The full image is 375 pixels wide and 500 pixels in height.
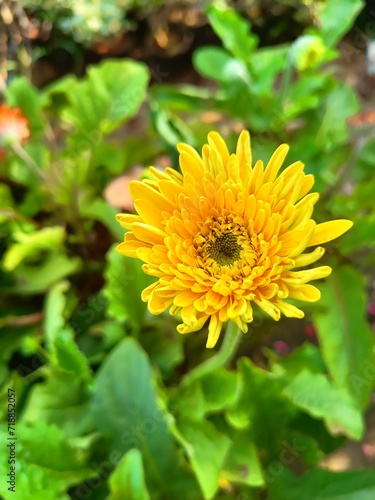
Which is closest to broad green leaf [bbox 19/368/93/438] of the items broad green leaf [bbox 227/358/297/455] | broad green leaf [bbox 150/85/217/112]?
broad green leaf [bbox 227/358/297/455]

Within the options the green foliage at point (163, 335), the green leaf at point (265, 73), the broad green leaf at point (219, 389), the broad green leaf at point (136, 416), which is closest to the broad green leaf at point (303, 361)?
the green foliage at point (163, 335)

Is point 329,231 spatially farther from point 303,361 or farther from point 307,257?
point 303,361

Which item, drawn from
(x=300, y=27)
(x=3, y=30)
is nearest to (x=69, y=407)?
(x=3, y=30)

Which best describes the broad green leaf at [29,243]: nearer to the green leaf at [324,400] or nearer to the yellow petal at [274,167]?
the green leaf at [324,400]

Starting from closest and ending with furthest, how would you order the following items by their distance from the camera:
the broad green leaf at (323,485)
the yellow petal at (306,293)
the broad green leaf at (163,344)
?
the yellow petal at (306,293) < the broad green leaf at (323,485) < the broad green leaf at (163,344)

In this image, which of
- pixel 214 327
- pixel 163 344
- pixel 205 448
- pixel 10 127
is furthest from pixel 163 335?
pixel 214 327

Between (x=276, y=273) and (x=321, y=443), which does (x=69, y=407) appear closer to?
(x=321, y=443)
